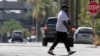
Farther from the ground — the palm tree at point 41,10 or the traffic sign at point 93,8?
the traffic sign at point 93,8

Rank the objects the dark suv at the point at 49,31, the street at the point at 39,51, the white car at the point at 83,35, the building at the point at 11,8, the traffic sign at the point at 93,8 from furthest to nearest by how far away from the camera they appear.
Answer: the building at the point at 11,8
the white car at the point at 83,35
the dark suv at the point at 49,31
the traffic sign at the point at 93,8
the street at the point at 39,51

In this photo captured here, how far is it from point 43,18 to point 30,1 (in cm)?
358

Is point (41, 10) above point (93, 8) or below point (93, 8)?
below

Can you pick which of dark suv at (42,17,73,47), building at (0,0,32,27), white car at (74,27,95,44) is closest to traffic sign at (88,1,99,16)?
dark suv at (42,17,73,47)

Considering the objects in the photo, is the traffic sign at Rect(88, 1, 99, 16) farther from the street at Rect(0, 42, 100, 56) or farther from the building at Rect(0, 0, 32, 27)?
the building at Rect(0, 0, 32, 27)

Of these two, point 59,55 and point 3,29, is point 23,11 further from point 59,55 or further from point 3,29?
point 59,55

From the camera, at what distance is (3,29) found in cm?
11112

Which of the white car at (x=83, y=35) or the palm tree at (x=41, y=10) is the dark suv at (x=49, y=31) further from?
the palm tree at (x=41, y=10)

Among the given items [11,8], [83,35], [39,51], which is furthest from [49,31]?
[11,8]

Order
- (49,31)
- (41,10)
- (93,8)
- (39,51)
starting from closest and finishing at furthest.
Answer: (39,51) < (93,8) < (49,31) < (41,10)

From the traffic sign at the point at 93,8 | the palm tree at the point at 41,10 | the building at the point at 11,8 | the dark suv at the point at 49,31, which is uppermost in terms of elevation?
the traffic sign at the point at 93,8

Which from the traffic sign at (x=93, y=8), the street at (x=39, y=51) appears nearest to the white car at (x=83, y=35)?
the traffic sign at (x=93, y=8)

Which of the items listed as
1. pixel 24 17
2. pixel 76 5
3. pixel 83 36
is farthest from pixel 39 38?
pixel 24 17

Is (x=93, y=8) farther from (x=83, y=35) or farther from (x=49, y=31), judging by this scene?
(x=83, y=35)
